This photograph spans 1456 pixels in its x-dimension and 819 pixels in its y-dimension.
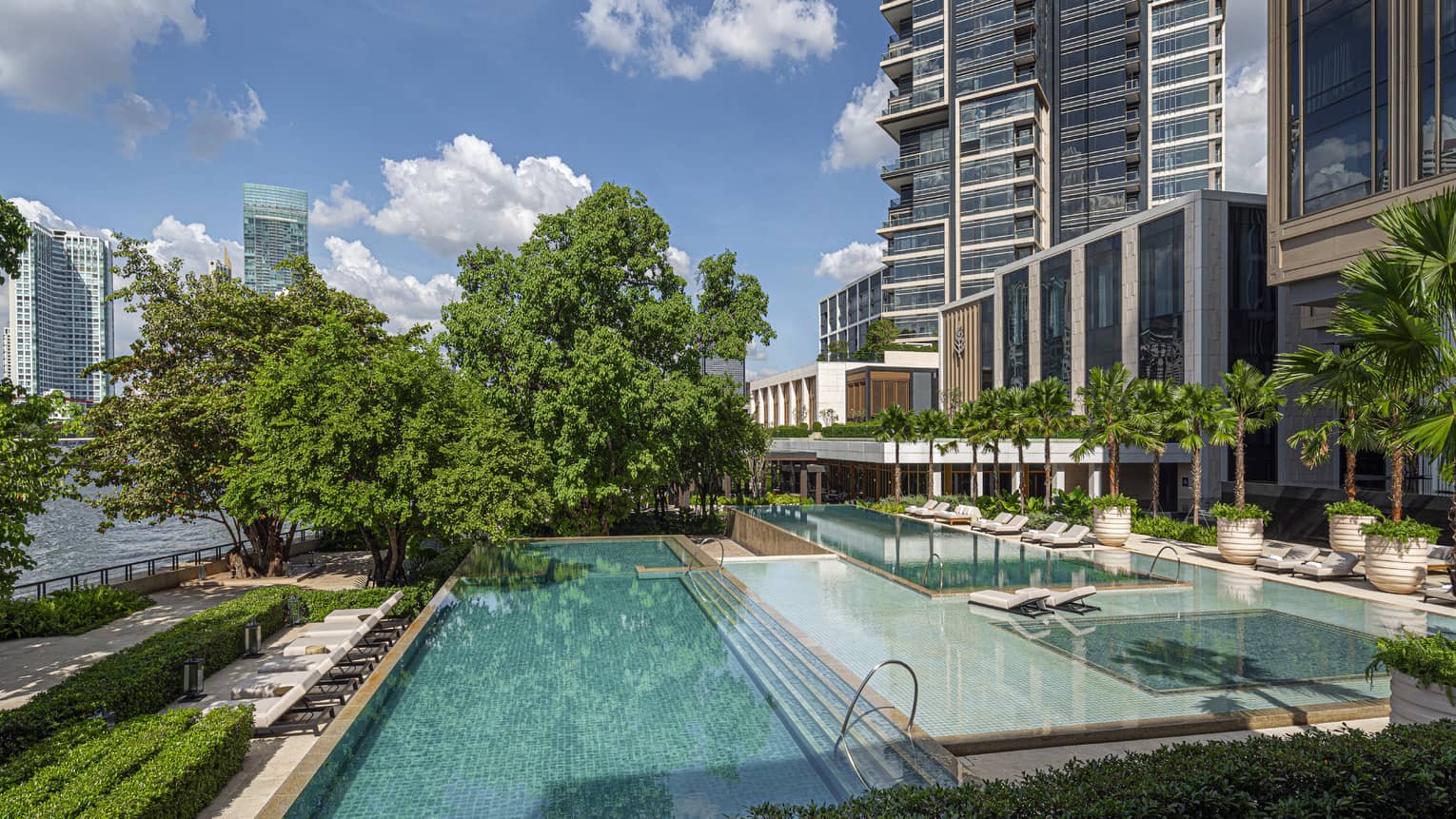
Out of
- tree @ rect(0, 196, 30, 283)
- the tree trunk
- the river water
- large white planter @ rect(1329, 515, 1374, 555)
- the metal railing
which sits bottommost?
the river water

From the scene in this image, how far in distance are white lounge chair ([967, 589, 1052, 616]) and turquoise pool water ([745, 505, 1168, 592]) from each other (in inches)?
62.6

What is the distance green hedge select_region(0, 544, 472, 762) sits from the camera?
855cm

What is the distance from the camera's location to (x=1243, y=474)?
74.6ft

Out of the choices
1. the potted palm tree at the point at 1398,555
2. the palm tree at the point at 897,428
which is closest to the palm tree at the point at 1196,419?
the potted palm tree at the point at 1398,555

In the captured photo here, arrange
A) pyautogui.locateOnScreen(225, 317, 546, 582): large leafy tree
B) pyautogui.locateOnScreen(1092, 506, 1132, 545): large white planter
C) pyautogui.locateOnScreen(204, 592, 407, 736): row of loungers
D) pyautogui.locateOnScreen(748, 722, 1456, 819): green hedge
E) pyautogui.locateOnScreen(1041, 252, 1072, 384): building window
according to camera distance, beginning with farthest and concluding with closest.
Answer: pyautogui.locateOnScreen(1041, 252, 1072, 384): building window, pyautogui.locateOnScreen(1092, 506, 1132, 545): large white planter, pyautogui.locateOnScreen(225, 317, 546, 582): large leafy tree, pyautogui.locateOnScreen(204, 592, 407, 736): row of loungers, pyautogui.locateOnScreen(748, 722, 1456, 819): green hedge

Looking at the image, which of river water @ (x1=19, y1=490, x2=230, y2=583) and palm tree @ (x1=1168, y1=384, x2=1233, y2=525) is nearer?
palm tree @ (x1=1168, y1=384, x2=1233, y2=525)

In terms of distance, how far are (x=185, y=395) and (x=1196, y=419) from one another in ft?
99.7

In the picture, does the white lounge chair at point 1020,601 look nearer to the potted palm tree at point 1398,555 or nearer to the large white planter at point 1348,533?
the potted palm tree at point 1398,555

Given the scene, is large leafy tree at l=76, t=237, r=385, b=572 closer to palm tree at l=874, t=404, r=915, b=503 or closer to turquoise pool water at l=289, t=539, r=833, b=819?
turquoise pool water at l=289, t=539, r=833, b=819

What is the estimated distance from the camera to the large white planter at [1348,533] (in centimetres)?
1859

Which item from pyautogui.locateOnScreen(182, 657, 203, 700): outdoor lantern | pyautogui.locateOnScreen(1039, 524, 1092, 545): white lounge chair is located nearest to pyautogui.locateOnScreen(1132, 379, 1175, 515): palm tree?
pyautogui.locateOnScreen(1039, 524, 1092, 545): white lounge chair

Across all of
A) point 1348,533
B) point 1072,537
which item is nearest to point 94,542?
point 1072,537

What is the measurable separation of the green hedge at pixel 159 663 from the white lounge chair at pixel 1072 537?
18.7 m

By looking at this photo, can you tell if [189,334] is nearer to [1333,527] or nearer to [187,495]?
[187,495]
